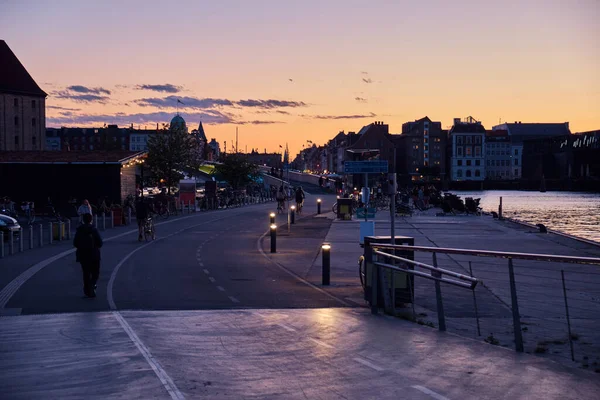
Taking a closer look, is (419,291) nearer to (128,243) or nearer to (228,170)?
(128,243)

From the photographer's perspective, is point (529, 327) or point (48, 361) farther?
point (529, 327)

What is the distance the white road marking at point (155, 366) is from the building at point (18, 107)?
101 meters

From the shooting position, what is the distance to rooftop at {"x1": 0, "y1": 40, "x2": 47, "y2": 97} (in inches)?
4102

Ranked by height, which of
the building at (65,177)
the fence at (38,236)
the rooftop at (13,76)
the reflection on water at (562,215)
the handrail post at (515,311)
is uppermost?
the rooftop at (13,76)

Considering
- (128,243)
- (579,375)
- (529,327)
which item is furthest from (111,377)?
(128,243)

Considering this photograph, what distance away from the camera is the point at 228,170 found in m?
94.1

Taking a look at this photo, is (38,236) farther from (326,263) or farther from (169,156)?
(169,156)

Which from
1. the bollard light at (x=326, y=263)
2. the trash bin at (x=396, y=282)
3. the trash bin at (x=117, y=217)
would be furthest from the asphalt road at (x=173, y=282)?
the trash bin at (x=117, y=217)

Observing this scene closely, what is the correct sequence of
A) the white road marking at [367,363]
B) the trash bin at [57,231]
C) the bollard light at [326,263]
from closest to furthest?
the white road marking at [367,363] → the bollard light at [326,263] → the trash bin at [57,231]

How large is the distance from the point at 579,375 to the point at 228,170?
87.5 metres

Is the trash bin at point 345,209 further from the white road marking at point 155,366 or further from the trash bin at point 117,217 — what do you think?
the white road marking at point 155,366

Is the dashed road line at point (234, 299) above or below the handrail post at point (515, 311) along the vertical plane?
below

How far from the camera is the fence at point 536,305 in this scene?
8.24 meters

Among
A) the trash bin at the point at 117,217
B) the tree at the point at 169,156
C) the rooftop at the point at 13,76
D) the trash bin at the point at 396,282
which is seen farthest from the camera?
the rooftop at the point at 13,76
